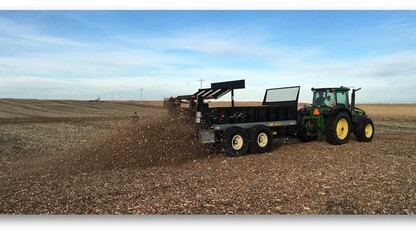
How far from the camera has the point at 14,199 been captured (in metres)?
6.71

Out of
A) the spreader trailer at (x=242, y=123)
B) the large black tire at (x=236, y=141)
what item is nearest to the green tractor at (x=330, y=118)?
the spreader trailer at (x=242, y=123)

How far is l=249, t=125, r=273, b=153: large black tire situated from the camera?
11016 millimetres

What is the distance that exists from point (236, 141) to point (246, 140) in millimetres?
283

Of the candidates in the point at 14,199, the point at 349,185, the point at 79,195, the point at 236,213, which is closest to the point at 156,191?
the point at 79,195

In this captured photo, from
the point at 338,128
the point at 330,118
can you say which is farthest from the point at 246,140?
the point at 338,128

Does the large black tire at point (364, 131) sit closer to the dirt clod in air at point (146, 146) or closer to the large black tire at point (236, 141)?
the large black tire at point (236, 141)

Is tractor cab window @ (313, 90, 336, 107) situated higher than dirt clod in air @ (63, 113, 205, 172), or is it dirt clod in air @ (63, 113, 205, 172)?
tractor cab window @ (313, 90, 336, 107)

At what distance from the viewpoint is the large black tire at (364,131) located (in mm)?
13797

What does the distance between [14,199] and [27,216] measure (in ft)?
3.02

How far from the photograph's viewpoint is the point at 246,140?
10844 mm

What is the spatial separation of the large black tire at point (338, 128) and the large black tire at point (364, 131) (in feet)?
2.23

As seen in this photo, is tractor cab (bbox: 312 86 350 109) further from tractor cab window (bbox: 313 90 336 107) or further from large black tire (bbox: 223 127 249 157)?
large black tire (bbox: 223 127 249 157)

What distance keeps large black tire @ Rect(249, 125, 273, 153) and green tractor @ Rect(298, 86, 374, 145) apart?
1.99 m

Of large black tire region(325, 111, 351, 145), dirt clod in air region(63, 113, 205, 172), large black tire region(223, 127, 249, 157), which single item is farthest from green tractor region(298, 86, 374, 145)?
dirt clod in air region(63, 113, 205, 172)
